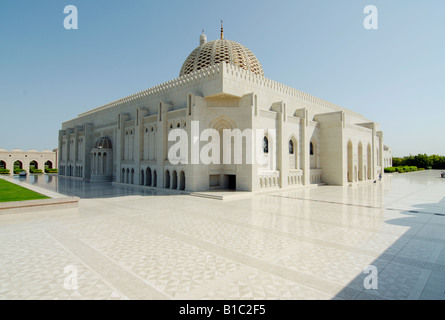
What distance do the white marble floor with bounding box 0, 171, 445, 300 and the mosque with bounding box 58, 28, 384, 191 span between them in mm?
6647

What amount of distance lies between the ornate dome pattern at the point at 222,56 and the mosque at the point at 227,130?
0.28 feet

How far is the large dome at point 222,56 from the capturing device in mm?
19555

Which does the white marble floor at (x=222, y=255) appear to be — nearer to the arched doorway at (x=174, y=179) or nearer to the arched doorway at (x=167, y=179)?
the arched doorway at (x=174, y=179)

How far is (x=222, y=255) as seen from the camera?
4867mm

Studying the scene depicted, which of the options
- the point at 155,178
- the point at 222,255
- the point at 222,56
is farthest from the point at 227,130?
the point at 222,255

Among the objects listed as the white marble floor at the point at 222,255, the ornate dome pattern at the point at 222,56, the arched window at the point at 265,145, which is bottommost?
the white marble floor at the point at 222,255

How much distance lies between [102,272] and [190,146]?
10646mm

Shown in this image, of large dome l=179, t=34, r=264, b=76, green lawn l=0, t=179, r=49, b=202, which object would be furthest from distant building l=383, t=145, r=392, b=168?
green lawn l=0, t=179, r=49, b=202

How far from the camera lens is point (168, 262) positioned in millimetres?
4496

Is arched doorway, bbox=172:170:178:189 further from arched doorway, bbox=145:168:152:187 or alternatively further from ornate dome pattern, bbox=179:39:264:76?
ornate dome pattern, bbox=179:39:264:76

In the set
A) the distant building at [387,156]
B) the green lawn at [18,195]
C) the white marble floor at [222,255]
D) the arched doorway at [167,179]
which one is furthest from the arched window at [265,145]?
the distant building at [387,156]

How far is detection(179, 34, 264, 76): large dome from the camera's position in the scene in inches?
770
